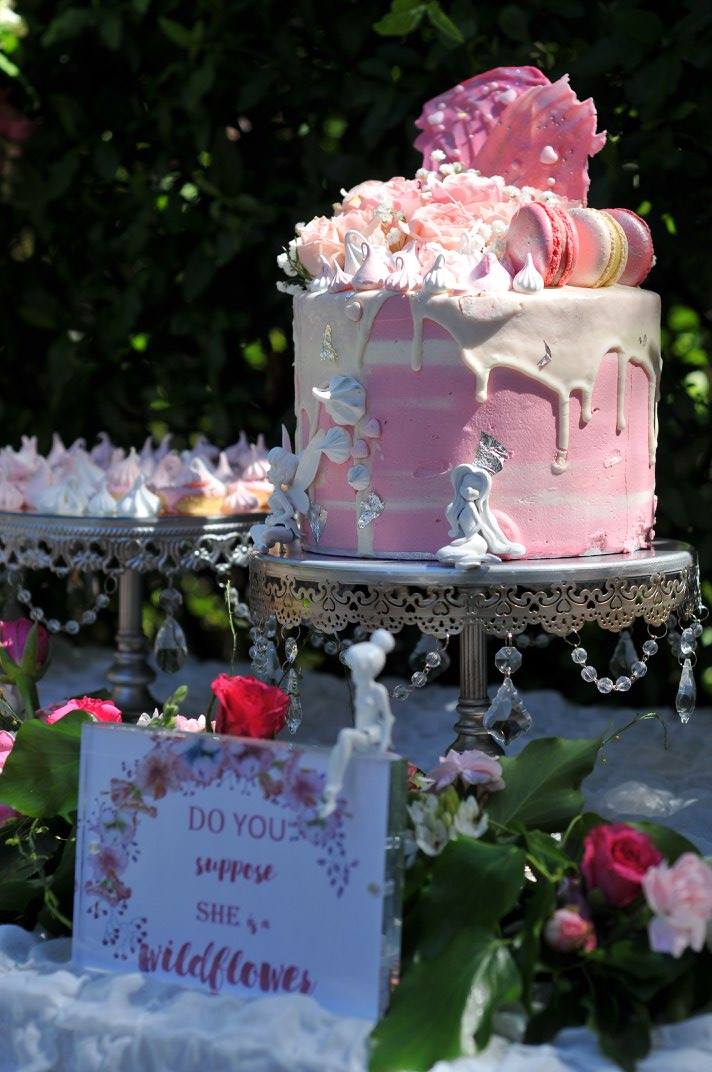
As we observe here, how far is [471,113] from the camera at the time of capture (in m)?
2.17

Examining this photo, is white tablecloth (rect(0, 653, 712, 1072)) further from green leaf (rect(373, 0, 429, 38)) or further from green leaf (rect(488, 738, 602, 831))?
green leaf (rect(373, 0, 429, 38))

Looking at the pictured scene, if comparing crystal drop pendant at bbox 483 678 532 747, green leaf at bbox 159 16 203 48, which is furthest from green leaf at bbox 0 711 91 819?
green leaf at bbox 159 16 203 48

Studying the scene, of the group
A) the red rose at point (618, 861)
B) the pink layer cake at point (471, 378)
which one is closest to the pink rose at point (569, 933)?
the red rose at point (618, 861)

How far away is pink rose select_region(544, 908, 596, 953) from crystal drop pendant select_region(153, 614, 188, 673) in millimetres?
1233

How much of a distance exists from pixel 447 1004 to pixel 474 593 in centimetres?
57

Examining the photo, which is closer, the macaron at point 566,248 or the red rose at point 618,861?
the red rose at point 618,861

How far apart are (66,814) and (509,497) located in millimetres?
674

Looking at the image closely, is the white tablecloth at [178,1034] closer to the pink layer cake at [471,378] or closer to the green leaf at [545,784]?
the green leaf at [545,784]

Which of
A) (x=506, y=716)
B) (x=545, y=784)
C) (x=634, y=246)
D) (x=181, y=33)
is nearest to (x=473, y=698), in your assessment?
(x=506, y=716)

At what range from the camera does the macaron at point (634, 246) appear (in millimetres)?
2018

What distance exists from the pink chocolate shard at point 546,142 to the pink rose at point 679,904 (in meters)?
1.11

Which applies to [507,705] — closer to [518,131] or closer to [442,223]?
[442,223]

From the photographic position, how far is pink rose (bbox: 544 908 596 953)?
1.40m

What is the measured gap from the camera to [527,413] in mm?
1873
